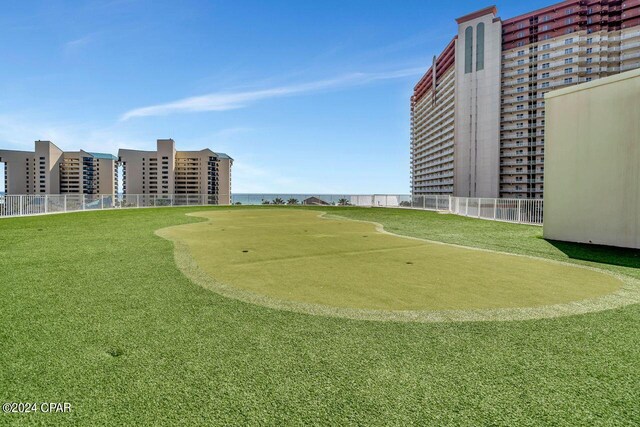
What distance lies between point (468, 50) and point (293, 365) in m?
72.2

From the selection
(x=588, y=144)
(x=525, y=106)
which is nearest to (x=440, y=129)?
(x=525, y=106)

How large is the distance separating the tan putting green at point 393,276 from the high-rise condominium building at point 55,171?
104 metres

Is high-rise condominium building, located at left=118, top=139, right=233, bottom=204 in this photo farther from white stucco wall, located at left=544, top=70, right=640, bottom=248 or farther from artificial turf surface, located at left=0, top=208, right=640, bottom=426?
artificial turf surface, located at left=0, top=208, right=640, bottom=426

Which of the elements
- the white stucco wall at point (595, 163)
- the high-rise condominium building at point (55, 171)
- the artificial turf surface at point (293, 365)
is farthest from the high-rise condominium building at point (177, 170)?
the artificial turf surface at point (293, 365)

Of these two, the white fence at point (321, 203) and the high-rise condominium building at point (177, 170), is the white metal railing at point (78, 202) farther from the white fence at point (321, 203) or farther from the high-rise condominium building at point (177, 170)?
the high-rise condominium building at point (177, 170)

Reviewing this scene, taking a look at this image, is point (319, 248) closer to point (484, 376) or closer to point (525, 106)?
point (484, 376)

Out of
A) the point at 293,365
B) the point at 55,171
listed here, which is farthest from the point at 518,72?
the point at 55,171

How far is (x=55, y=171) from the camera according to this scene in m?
99.8

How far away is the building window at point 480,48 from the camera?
5897 centimetres

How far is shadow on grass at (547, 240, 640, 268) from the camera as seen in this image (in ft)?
20.8

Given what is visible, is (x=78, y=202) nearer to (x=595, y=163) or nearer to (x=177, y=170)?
(x=595, y=163)

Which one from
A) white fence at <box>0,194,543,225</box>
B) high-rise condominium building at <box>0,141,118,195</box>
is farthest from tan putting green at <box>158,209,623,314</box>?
high-rise condominium building at <box>0,141,118,195</box>

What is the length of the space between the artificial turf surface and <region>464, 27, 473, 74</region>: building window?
6856 centimetres

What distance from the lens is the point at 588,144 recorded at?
28.5 ft
